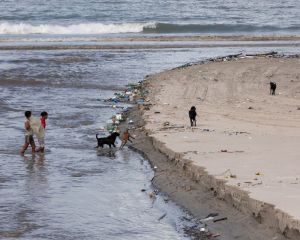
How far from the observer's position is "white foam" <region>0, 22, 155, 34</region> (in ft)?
209

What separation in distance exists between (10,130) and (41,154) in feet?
10.7

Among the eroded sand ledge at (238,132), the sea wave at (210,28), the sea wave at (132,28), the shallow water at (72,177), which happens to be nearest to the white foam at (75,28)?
the sea wave at (132,28)

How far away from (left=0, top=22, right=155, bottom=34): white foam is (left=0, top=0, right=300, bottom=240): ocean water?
3.9 inches

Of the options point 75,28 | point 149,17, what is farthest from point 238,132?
point 149,17

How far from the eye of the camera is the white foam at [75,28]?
63.8m

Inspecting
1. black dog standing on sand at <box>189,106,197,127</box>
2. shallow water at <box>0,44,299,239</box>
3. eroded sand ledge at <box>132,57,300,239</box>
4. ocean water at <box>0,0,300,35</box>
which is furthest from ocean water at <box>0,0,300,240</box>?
black dog standing on sand at <box>189,106,197,127</box>

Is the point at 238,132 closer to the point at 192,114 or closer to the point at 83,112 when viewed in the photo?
the point at 192,114

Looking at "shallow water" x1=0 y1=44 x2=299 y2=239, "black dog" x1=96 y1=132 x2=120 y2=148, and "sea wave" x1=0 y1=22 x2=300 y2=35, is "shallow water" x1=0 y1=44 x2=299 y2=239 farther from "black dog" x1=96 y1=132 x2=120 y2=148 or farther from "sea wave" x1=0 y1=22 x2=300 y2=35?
"sea wave" x1=0 y1=22 x2=300 y2=35

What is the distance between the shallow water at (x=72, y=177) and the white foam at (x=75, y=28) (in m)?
33.9

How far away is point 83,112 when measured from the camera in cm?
2262

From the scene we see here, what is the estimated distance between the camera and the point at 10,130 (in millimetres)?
20000

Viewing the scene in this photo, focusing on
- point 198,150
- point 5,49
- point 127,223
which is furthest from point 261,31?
point 127,223

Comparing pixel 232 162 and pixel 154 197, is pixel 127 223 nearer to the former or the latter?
pixel 154 197

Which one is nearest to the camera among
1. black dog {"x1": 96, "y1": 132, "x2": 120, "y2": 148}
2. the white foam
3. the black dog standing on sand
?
black dog {"x1": 96, "y1": 132, "x2": 120, "y2": 148}
